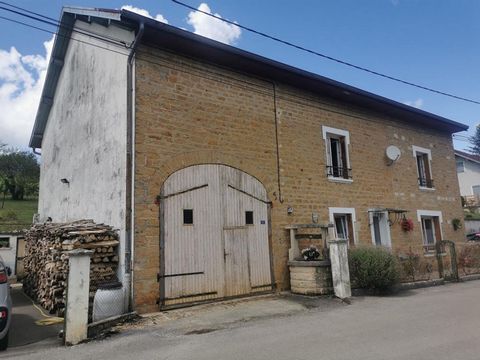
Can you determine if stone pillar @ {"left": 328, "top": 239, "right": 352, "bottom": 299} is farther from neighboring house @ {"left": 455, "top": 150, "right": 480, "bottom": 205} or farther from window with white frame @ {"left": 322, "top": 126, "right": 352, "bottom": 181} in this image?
neighboring house @ {"left": 455, "top": 150, "right": 480, "bottom": 205}

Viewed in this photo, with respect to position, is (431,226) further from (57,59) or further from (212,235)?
(57,59)

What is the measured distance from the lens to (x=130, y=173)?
7906 millimetres

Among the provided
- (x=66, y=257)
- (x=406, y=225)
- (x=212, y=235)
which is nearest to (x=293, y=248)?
(x=212, y=235)

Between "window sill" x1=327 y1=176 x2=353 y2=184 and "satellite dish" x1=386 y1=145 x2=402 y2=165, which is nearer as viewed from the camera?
"window sill" x1=327 y1=176 x2=353 y2=184

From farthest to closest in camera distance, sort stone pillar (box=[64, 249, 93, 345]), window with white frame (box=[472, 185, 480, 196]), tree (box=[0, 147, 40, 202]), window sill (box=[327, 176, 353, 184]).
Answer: tree (box=[0, 147, 40, 202]) → window with white frame (box=[472, 185, 480, 196]) → window sill (box=[327, 176, 353, 184]) → stone pillar (box=[64, 249, 93, 345])

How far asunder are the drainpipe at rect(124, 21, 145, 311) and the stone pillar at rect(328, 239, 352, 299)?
4.67 m

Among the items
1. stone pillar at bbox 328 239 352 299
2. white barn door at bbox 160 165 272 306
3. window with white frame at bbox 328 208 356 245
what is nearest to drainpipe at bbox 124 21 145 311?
white barn door at bbox 160 165 272 306

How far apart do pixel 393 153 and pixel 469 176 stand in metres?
30.5

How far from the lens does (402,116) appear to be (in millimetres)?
14750

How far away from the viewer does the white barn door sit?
810 cm

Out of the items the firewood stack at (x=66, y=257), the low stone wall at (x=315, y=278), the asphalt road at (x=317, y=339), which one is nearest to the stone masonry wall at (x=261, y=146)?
the low stone wall at (x=315, y=278)

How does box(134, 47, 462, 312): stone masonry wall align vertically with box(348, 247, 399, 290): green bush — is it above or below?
above

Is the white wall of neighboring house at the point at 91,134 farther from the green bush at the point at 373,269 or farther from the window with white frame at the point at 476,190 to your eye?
the window with white frame at the point at 476,190

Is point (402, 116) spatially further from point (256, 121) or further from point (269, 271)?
point (269, 271)
